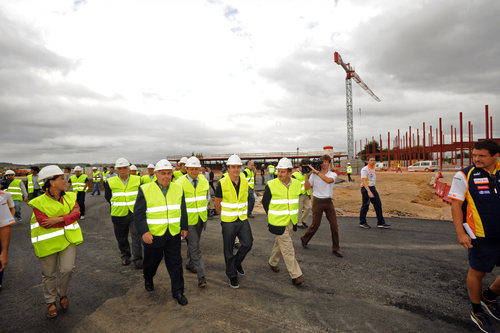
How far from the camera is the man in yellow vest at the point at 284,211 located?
3.70m

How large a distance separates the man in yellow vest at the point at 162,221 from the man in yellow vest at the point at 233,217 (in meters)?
0.63

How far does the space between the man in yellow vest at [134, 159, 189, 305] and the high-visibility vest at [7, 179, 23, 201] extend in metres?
7.46

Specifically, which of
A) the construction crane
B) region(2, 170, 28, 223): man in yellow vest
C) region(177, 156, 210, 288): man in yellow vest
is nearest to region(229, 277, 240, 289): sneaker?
region(177, 156, 210, 288): man in yellow vest

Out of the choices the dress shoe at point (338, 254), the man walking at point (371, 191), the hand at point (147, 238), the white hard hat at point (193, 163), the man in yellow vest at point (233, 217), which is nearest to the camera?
the hand at point (147, 238)

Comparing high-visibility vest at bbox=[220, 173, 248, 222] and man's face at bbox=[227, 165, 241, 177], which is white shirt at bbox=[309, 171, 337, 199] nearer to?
high-visibility vest at bbox=[220, 173, 248, 222]

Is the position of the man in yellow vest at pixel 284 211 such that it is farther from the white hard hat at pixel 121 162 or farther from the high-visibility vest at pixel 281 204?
the white hard hat at pixel 121 162

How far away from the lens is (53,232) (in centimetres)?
301

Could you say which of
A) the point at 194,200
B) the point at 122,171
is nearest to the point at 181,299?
the point at 194,200

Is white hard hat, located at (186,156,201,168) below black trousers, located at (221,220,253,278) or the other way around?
the other way around

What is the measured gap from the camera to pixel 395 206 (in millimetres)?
9773

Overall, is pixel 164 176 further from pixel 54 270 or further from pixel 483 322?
pixel 483 322

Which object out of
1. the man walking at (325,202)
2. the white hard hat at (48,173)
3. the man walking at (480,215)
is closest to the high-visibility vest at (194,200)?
the white hard hat at (48,173)

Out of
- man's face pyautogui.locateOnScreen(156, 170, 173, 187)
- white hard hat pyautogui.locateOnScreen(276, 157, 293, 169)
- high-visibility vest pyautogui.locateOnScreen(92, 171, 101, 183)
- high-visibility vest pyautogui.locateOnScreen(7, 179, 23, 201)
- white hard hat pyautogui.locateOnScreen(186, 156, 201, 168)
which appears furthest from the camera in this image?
high-visibility vest pyautogui.locateOnScreen(92, 171, 101, 183)

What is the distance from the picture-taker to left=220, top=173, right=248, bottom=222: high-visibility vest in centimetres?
371
